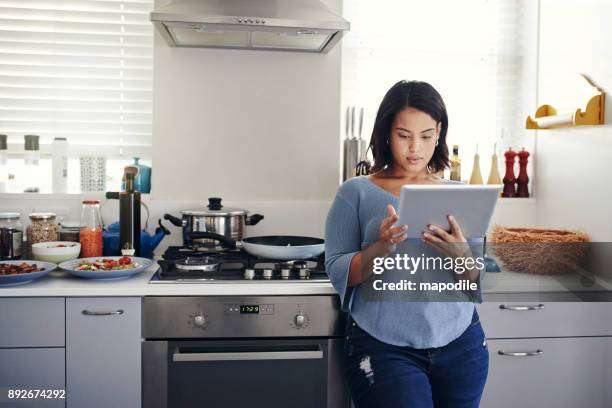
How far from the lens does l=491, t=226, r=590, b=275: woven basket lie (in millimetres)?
2322

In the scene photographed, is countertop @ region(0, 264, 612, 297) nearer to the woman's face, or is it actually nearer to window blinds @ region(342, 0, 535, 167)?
the woman's face

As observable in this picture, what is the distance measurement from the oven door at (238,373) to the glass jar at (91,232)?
1.71 feet

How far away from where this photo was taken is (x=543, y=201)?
9.00 feet

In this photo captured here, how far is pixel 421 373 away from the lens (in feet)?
5.10

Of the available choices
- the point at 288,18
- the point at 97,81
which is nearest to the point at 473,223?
the point at 288,18

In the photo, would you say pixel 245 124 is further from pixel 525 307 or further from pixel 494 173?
pixel 525 307

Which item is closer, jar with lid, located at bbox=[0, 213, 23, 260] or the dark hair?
the dark hair

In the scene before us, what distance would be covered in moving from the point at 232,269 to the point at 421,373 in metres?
0.83

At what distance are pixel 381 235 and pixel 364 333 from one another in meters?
0.32

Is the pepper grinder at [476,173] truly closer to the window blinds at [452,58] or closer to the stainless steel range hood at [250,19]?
the window blinds at [452,58]

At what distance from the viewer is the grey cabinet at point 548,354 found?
7.07 ft

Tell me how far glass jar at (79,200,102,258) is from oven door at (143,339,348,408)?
520mm

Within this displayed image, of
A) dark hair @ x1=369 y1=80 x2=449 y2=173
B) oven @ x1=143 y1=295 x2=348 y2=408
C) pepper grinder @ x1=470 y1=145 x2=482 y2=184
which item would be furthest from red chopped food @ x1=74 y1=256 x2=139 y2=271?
pepper grinder @ x1=470 y1=145 x2=482 y2=184

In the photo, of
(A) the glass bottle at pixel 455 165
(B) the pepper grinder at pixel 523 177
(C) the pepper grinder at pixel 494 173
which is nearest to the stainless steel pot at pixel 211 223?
(A) the glass bottle at pixel 455 165
